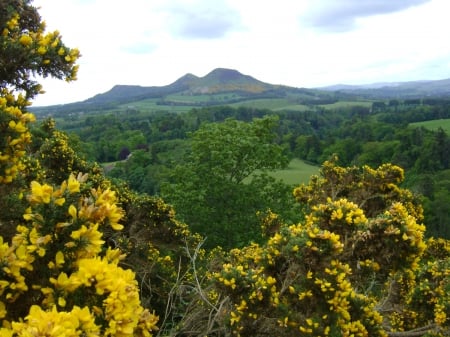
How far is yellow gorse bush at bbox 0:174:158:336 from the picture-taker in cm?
264

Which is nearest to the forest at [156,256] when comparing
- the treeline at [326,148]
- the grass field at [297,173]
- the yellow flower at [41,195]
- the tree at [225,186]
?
the yellow flower at [41,195]

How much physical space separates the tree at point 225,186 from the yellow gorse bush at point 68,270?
51.6 feet

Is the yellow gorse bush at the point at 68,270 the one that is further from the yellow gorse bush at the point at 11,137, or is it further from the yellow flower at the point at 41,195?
the yellow gorse bush at the point at 11,137

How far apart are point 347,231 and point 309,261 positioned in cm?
80

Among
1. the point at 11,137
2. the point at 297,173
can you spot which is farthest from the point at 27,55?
the point at 297,173

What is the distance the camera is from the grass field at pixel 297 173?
61938 mm

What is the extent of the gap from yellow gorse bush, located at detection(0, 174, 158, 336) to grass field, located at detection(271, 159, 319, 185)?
54.8 m

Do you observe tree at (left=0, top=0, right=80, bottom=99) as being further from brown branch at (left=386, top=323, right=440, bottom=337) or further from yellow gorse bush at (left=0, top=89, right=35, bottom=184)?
brown branch at (left=386, top=323, right=440, bottom=337)

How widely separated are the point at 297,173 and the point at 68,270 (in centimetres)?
6767

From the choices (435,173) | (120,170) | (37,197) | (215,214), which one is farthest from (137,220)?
(435,173)

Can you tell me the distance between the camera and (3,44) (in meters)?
4.46

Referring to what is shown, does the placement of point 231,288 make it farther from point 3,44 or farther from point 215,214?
point 215,214

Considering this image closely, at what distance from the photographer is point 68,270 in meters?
2.94

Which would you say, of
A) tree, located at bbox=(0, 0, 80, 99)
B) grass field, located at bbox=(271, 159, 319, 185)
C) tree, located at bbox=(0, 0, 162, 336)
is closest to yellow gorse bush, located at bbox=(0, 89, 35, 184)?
tree, located at bbox=(0, 0, 162, 336)
